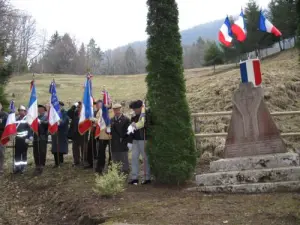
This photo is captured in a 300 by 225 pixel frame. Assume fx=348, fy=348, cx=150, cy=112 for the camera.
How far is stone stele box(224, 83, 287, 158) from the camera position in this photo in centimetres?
731

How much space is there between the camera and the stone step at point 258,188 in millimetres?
6312

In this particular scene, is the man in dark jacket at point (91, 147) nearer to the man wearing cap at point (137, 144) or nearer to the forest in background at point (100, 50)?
the man wearing cap at point (137, 144)

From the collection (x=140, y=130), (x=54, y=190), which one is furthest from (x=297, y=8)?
(x=54, y=190)

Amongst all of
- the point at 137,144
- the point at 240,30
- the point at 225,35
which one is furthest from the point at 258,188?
the point at 225,35

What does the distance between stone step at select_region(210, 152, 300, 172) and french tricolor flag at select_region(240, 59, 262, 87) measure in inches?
65.9

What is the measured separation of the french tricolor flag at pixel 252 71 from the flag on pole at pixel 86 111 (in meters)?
3.93

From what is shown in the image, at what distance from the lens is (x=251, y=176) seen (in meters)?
6.75

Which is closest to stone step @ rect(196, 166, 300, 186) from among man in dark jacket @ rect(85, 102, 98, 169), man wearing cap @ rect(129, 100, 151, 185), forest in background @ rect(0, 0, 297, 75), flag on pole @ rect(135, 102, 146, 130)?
man wearing cap @ rect(129, 100, 151, 185)

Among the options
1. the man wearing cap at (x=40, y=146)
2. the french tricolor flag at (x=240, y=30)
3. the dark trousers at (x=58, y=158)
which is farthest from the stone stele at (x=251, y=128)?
the man wearing cap at (x=40, y=146)

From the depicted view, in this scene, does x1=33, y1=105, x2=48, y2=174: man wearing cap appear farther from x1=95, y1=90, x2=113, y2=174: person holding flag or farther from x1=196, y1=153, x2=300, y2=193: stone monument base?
x1=196, y1=153, x2=300, y2=193: stone monument base

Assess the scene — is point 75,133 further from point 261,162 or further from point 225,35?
point 261,162

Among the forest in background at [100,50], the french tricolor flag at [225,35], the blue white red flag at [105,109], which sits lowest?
the blue white red flag at [105,109]

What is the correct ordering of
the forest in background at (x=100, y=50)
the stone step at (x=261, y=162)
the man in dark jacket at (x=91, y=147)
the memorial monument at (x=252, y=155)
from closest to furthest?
the memorial monument at (x=252, y=155)
the stone step at (x=261, y=162)
the man in dark jacket at (x=91, y=147)
the forest in background at (x=100, y=50)

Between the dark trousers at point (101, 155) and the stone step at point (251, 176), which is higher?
the dark trousers at point (101, 155)
